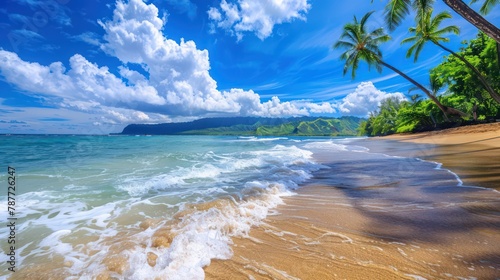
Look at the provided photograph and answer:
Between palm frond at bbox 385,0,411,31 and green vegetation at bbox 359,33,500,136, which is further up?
palm frond at bbox 385,0,411,31

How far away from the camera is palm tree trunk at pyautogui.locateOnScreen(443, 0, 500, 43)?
7.24 m

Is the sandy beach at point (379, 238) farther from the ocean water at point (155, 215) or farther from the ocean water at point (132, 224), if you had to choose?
the ocean water at point (132, 224)

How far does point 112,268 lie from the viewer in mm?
2629

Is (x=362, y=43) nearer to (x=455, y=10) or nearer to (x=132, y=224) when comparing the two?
(x=455, y=10)

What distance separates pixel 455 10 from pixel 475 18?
82 centimetres

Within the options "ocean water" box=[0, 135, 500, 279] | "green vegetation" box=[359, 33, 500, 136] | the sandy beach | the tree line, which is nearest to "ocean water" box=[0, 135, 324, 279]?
"ocean water" box=[0, 135, 500, 279]

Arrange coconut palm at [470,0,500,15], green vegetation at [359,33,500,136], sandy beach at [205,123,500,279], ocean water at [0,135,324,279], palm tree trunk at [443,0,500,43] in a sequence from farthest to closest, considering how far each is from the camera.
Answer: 1. green vegetation at [359,33,500,136]
2. coconut palm at [470,0,500,15]
3. palm tree trunk at [443,0,500,43]
4. ocean water at [0,135,324,279]
5. sandy beach at [205,123,500,279]

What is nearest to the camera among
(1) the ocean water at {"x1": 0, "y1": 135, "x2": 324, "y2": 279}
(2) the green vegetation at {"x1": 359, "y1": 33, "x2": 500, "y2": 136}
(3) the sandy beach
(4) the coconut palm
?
(3) the sandy beach

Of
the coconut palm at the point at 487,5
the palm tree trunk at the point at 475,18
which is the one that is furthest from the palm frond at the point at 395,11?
the palm tree trunk at the point at 475,18

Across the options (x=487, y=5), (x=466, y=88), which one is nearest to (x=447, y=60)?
(x=466, y=88)

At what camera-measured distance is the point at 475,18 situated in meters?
7.45

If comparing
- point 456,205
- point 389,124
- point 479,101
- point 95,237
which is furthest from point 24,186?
point 389,124

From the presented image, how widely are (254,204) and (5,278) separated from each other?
3934 millimetres

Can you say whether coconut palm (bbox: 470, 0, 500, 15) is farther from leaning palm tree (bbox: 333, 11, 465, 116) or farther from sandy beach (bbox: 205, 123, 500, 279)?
sandy beach (bbox: 205, 123, 500, 279)
